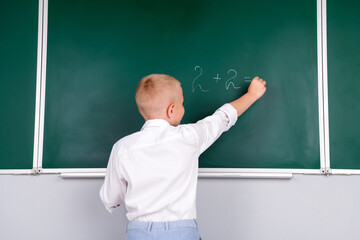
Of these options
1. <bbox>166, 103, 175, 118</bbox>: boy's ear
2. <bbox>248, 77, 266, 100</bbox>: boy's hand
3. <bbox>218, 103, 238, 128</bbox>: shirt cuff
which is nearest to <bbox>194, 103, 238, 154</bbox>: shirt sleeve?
<bbox>218, 103, 238, 128</bbox>: shirt cuff

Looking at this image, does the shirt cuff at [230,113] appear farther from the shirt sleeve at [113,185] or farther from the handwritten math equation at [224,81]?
the shirt sleeve at [113,185]

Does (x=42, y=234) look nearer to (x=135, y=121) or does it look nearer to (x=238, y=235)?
(x=135, y=121)

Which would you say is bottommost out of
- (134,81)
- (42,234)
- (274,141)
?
(42,234)

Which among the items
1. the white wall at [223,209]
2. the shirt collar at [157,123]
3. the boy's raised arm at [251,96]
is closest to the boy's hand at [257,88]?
the boy's raised arm at [251,96]

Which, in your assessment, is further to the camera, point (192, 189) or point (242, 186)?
point (242, 186)

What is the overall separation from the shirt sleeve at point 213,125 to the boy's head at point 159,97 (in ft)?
0.46

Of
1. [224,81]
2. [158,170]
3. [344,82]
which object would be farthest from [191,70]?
[344,82]

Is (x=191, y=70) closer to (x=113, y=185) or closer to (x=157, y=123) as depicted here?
(x=157, y=123)

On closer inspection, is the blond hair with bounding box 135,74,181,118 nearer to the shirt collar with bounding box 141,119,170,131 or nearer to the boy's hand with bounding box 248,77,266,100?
the shirt collar with bounding box 141,119,170,131

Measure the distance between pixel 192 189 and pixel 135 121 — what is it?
0.68 m

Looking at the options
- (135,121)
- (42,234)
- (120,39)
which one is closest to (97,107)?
(135,121)

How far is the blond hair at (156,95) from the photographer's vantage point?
1418 mm

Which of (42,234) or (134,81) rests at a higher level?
(134,81)

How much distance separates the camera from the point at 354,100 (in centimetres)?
189
